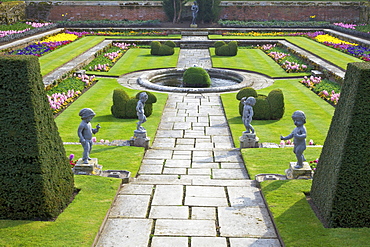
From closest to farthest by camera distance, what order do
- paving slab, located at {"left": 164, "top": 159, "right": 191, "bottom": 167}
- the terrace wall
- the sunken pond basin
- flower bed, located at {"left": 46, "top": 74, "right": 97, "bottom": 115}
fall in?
1. paving slab, located at {"left": 164, "top": 159, "right": 191, "bottom": 167}
2. flower bed, located at {"left": 46, "top": 74, "right": 97, "bottom": 115}
3. the sunken pond basin
4. the terrace wall

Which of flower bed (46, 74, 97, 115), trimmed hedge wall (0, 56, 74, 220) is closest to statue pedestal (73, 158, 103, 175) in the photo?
trimmed hedge wall (0, 56, 74, 220)

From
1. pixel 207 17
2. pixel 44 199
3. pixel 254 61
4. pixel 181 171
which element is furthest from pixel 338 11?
pixel 44 199

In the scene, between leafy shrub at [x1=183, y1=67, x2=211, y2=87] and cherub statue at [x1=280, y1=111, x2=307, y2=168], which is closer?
cherub statue at [x1=280, y1=111, x2=307, y2=168]

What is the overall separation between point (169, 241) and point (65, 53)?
66.8 ft

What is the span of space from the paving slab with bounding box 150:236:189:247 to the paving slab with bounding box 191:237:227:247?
109 millimetres

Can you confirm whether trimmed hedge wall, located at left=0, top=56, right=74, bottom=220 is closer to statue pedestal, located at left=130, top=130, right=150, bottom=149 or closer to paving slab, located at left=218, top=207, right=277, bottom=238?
paving slab, located at left=218, top=207, right=277, bottom=238

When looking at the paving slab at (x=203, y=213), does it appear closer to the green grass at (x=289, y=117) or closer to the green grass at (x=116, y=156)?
the green grass at (x=116, y=156)

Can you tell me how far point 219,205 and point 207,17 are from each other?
110 ft

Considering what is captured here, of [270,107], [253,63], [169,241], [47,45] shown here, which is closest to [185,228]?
[169,241]

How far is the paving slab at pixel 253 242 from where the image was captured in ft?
19.5

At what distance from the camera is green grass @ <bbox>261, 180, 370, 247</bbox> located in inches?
A: 231

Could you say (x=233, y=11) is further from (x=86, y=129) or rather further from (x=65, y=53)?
(x=86, y=129)

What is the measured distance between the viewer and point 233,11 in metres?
41.4

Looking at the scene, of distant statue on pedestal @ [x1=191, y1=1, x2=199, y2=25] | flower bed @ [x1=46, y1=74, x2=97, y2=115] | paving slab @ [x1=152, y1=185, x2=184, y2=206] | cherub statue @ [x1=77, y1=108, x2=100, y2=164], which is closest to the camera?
paving slab @ [x1=152, y1=185, x2=184, y2=206]
